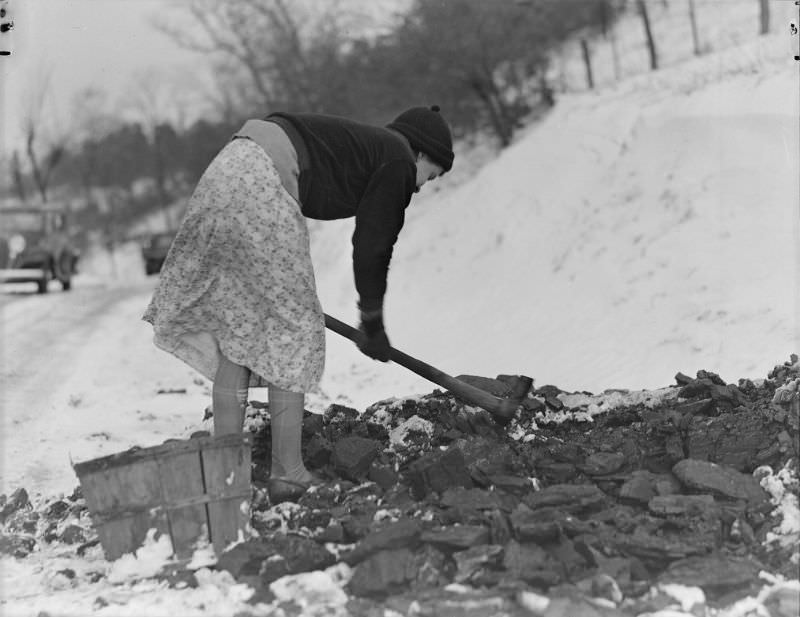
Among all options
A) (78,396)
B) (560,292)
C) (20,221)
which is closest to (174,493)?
(78,396)

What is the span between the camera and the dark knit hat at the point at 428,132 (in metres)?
3.13

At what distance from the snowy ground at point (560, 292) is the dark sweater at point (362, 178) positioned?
3.55 ft

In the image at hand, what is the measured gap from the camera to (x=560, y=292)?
7840mm

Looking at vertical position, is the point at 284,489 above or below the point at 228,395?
below

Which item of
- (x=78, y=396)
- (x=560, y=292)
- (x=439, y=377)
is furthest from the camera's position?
(x=560, y=292)

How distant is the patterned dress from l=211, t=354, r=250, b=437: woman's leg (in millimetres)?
58

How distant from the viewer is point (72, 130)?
124 ft

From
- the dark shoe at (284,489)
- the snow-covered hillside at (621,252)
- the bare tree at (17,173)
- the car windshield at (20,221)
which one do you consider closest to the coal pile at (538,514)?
the dark shoe at (284,489)

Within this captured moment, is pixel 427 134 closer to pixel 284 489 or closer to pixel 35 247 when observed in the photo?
pixel 284 489

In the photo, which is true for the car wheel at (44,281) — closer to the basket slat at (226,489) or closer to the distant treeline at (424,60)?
the distant treeline at (424,60)

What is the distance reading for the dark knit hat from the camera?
3.13m

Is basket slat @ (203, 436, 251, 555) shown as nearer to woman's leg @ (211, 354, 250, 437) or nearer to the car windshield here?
woman's leg @ (211, 354, 250, 437)

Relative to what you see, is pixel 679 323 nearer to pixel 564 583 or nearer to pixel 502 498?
pixel 502 498

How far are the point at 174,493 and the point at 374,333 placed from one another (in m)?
0.84
